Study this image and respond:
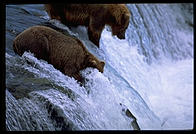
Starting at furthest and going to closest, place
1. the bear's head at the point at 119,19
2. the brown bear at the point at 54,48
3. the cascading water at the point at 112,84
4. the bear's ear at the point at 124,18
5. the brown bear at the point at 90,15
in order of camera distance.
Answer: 1. the bear's ear at the point at 124,18
2. the bear's head at the point at 119,19
3. the brown bear at the point at 90,15
4. the brown bear at the point at 54,48
5. the cascading water at the point at 112,84

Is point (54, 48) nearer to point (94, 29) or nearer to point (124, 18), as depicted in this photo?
point (94, 29)

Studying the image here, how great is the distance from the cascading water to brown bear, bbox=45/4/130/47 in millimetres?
92

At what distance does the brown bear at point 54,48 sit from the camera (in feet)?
10.4

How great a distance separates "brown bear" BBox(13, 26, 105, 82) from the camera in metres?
3.16

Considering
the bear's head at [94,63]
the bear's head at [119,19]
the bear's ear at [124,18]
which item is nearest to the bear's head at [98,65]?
the bear's head at [94,63]

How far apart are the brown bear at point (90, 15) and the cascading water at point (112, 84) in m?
0.09

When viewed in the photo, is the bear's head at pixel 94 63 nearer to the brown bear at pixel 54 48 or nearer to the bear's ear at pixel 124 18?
the brown bear at pixel 54 48

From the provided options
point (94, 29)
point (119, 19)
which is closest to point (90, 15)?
point (94, 29)

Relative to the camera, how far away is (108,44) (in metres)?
4.99

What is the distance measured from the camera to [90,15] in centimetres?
412

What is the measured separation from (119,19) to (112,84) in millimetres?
897

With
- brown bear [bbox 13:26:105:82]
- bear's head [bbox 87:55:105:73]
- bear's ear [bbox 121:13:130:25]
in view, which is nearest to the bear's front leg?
bear's ear [bbox 121:13:130:25]

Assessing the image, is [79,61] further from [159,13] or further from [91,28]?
[159,13]

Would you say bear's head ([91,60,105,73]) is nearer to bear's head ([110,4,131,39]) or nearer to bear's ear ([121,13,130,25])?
bear's head ([110,4,131,39])
